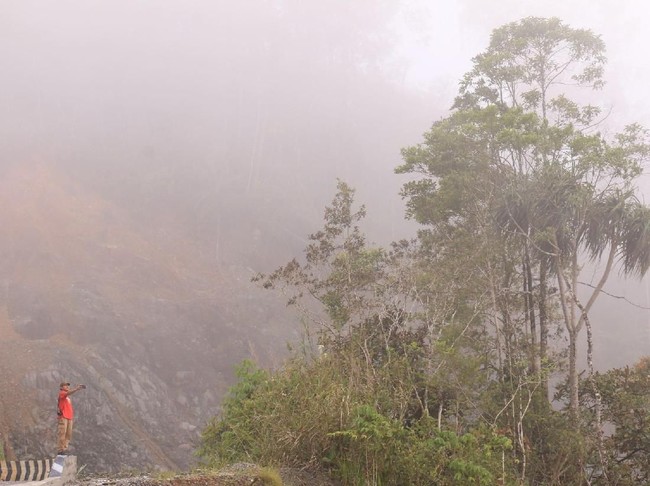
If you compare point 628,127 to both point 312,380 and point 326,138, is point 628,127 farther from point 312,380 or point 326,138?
point 326,138

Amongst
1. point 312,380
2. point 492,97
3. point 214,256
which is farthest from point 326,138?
point 312,380

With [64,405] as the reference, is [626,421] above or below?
below

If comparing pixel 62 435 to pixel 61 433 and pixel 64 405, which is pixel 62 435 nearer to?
pixel 61 433

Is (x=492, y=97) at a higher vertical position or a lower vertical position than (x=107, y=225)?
lower

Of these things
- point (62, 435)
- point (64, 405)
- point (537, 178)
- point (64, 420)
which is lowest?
point (62, 435)

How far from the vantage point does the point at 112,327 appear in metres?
22.7

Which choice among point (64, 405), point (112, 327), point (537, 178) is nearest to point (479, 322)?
point (537, 178)

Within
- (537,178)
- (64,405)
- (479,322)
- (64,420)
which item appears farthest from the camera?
(479,322)

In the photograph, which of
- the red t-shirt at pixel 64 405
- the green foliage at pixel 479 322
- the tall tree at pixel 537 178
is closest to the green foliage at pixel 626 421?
the green foliage at pixel 479 322

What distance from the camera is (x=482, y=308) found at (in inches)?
422

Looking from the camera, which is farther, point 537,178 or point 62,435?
point 537,178

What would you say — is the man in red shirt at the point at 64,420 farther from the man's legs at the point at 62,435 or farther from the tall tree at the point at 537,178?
the tall tree at the point at 537,178

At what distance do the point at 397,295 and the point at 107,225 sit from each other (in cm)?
2333

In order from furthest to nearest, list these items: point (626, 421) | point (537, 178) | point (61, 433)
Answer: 1. point (537, 178)
2. point (626, 421)
3. point (61, 433)
